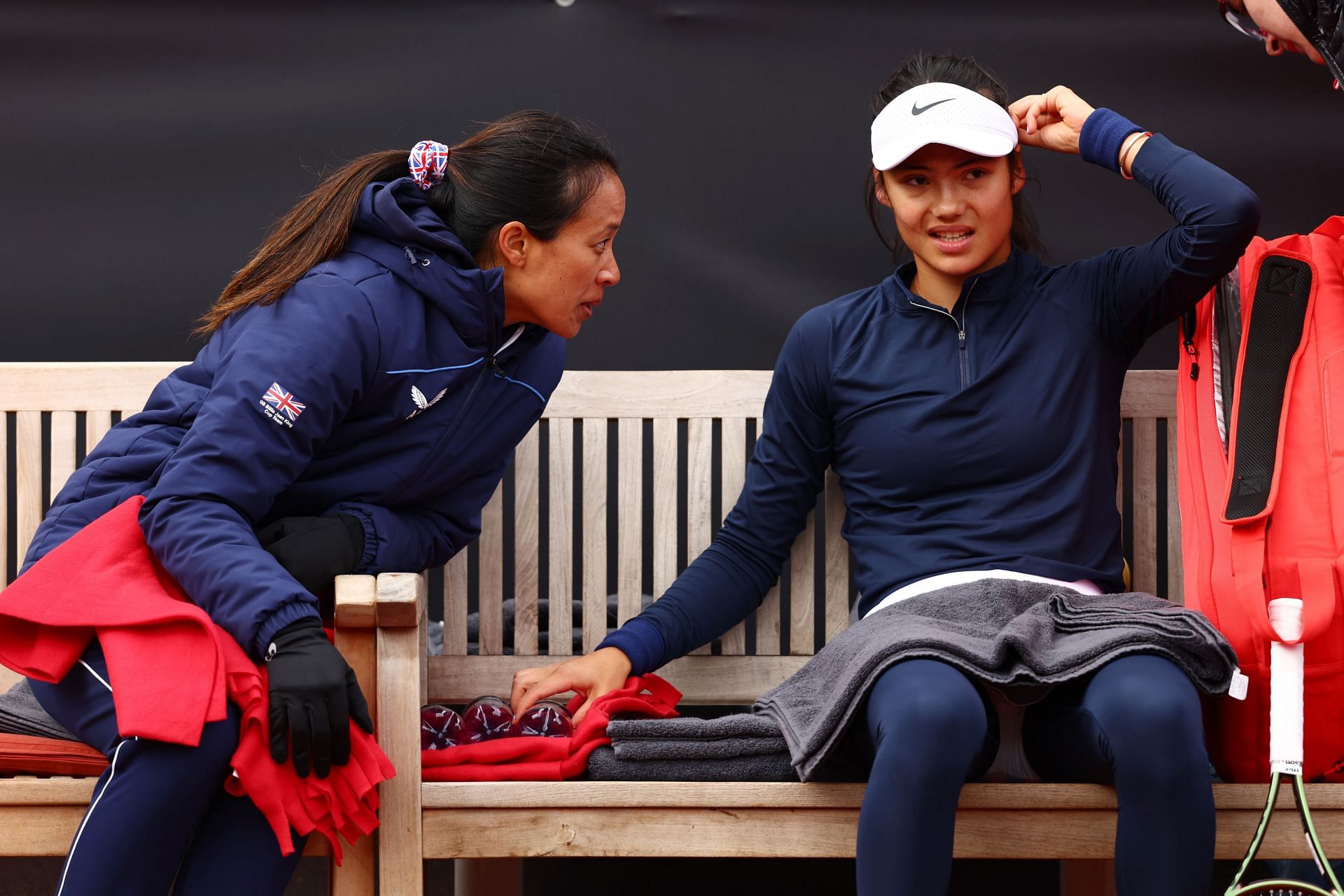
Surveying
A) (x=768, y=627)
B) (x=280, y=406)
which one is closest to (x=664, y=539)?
(x=768, y=627)

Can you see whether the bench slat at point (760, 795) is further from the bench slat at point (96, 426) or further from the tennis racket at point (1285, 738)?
the bench slat at point (96, 426)

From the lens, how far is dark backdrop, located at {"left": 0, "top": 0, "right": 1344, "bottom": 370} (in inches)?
84.4

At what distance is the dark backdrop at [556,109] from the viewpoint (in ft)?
7.04

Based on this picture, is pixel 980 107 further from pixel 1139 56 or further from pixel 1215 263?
pixel 1139 56

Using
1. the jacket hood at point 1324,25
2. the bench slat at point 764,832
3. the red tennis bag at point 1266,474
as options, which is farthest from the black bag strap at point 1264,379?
the bench slat at point 764,832

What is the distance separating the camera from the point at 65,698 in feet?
4.67

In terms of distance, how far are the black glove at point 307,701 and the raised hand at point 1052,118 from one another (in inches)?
43.5

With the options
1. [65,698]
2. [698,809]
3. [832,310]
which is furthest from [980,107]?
[65,698]

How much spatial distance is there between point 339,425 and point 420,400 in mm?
100

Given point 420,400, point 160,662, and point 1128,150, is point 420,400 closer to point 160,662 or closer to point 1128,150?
point 160,662

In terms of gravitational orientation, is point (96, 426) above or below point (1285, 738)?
above

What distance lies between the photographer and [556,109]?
7.07 ft

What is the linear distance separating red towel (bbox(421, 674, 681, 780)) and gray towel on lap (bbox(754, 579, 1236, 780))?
0.64 feet

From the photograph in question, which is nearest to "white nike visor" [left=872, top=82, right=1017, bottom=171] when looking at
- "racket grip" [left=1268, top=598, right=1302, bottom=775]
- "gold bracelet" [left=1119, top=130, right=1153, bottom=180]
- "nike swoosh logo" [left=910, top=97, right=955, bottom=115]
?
"nike swoosh logo" [left=910, top=97, right=955, bottom=115]
